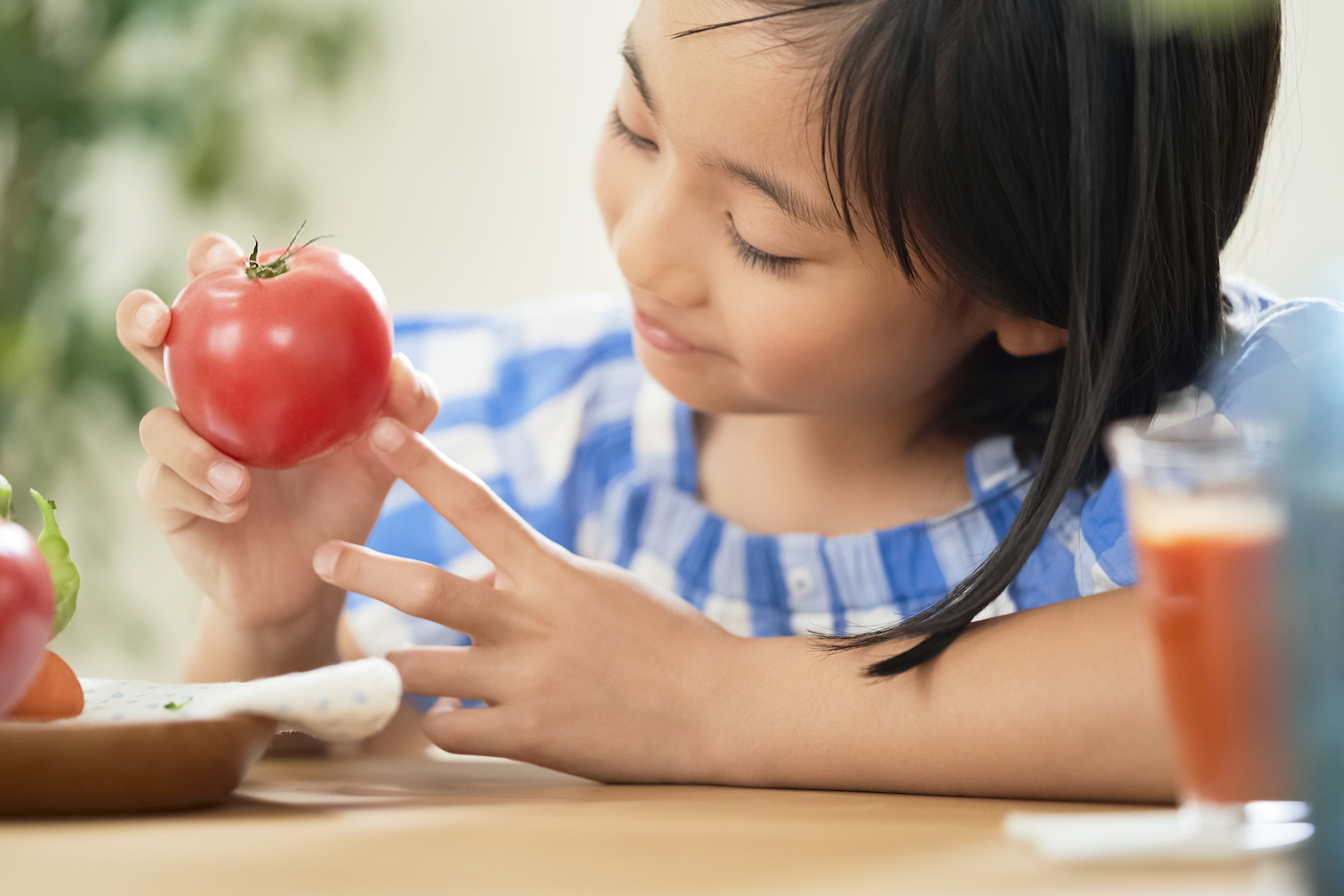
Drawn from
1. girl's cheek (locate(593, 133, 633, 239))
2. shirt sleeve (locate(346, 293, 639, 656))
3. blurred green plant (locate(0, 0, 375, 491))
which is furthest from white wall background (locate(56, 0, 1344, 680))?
girl's cheek (locate(593, 133, 633, 239))

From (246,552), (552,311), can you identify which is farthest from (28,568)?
(552,311)

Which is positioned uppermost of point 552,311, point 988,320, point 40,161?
point 40,161

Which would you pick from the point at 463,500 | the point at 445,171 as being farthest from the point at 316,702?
the point at 445,171

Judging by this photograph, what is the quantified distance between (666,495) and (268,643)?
361 mm

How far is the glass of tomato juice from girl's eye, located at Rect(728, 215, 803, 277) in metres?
0.37

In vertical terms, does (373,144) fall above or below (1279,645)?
above

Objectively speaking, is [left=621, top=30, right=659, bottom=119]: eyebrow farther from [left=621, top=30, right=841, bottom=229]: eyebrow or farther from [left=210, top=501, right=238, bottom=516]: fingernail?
[left=210, top=501, right=238, bottom=516]: fingernail

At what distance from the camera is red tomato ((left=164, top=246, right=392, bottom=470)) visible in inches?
26.7

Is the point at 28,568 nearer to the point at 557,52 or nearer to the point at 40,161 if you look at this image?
the point at 40,161

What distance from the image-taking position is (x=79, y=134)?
5.97 ft

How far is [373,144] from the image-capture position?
233cm

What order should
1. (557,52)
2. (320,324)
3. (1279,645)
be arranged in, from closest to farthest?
1. (1279,645)
2. (320,324)
3. (557,52)

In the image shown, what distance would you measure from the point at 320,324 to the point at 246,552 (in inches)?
8.7

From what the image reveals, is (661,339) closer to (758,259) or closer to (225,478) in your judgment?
(758,259)
